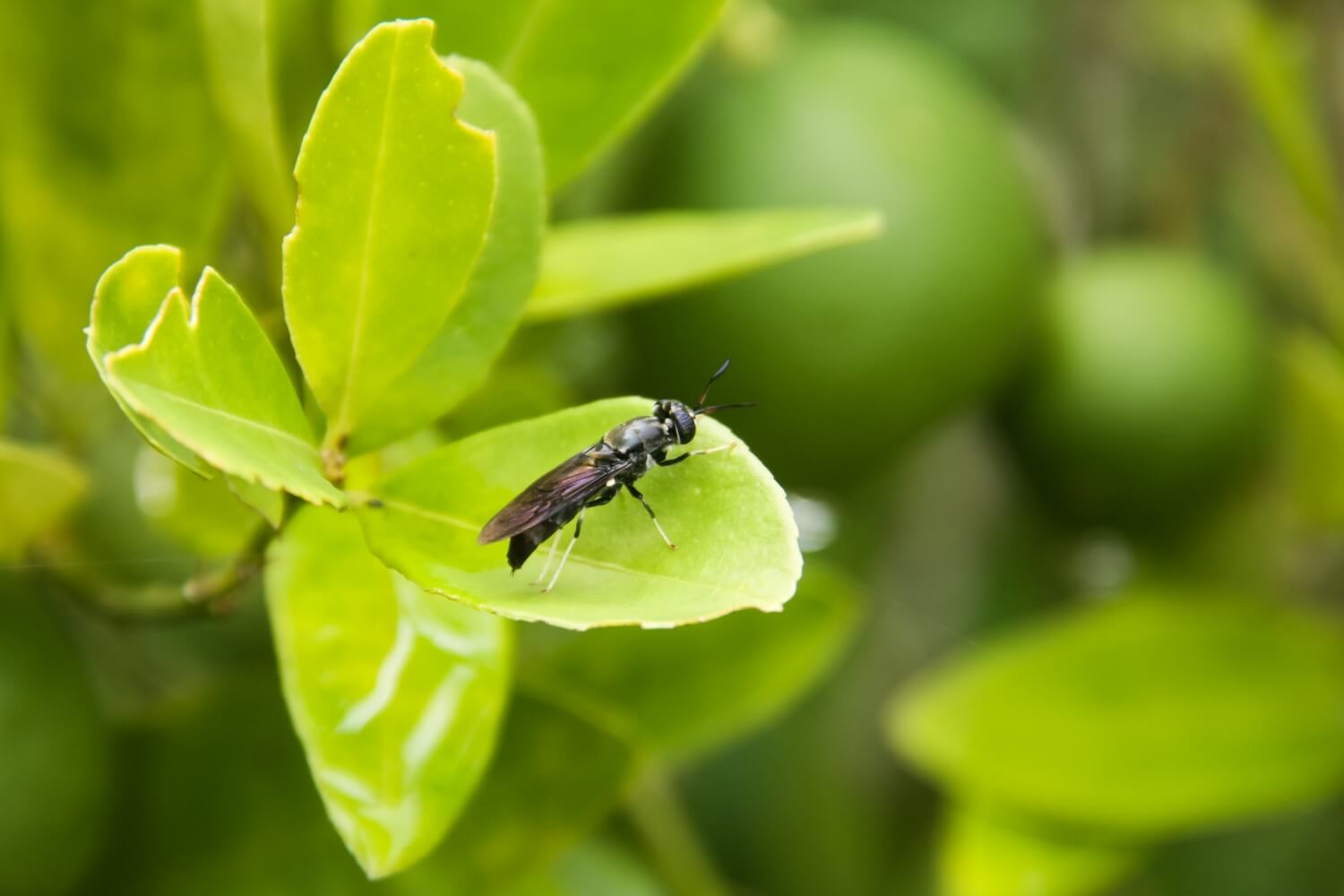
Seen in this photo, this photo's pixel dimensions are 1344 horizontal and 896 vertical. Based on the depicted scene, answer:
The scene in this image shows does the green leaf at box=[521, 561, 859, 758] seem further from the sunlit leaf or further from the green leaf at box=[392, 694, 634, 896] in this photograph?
the sunlit leaf

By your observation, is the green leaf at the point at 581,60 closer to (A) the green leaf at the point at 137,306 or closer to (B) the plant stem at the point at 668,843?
(A) the green leaf at the point at 137,306

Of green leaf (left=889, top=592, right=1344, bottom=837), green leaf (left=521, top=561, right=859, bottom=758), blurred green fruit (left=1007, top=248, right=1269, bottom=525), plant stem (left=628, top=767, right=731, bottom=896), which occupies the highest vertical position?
blurred green fruit (left=1007, top=248, right=1269, bottom=525)

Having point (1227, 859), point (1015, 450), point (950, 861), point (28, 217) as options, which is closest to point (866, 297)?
point (1015, 450)

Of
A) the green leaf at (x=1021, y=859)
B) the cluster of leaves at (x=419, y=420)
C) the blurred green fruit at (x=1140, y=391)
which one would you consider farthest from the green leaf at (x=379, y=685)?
the blurred green fruit at (x=1140, y=391)

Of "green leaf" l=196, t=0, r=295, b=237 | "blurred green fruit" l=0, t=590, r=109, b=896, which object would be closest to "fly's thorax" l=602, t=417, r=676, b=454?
"green leaf" l=196, t=0, r=295, b=237

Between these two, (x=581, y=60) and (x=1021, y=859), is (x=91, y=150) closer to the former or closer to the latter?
(x=581, y=60)

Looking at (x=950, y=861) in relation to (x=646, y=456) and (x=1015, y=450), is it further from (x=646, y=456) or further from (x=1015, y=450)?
(x=646, y=456)

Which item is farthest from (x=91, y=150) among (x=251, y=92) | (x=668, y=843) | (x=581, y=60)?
(x=668, y=843)
